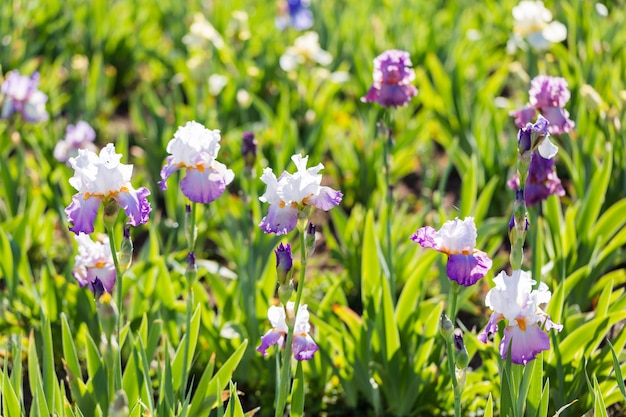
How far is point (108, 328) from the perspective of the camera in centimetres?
170

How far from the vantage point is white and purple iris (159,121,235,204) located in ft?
6.15

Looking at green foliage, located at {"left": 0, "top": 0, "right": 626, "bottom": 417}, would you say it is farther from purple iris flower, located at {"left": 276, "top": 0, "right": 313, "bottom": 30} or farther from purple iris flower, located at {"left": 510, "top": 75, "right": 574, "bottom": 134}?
purple iris flower, located at {"left": 510, "top": 75, "right": 574, "bottom": 134}

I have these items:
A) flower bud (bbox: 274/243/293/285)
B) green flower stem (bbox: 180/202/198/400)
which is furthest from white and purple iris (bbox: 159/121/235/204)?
flower bud (bbox: 274/243/293/285)

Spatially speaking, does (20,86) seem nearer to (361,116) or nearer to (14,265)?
(14,265)

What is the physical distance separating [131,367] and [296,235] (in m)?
1.31

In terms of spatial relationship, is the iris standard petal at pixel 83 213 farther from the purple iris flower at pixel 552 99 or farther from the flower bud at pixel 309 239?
the purple iris flower at pixel 552 99

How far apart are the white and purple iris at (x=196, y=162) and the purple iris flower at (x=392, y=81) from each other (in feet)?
2.39

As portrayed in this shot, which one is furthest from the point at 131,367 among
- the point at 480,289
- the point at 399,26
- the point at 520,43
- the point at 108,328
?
the point at 399,26

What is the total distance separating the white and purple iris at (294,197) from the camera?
1681mm

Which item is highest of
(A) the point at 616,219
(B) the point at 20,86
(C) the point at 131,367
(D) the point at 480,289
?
(B) the point at 20,86

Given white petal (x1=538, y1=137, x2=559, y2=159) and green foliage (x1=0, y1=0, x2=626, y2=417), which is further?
green foliage (x1=0, y1=0, x2=626, y2=417)

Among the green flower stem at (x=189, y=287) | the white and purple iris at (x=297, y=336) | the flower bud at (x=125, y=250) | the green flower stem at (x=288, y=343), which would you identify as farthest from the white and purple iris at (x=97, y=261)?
the green flower stem at (x=288, y=343)

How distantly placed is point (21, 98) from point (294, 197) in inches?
76.7

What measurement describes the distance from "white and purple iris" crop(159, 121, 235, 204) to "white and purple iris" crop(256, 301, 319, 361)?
12.3 inches
